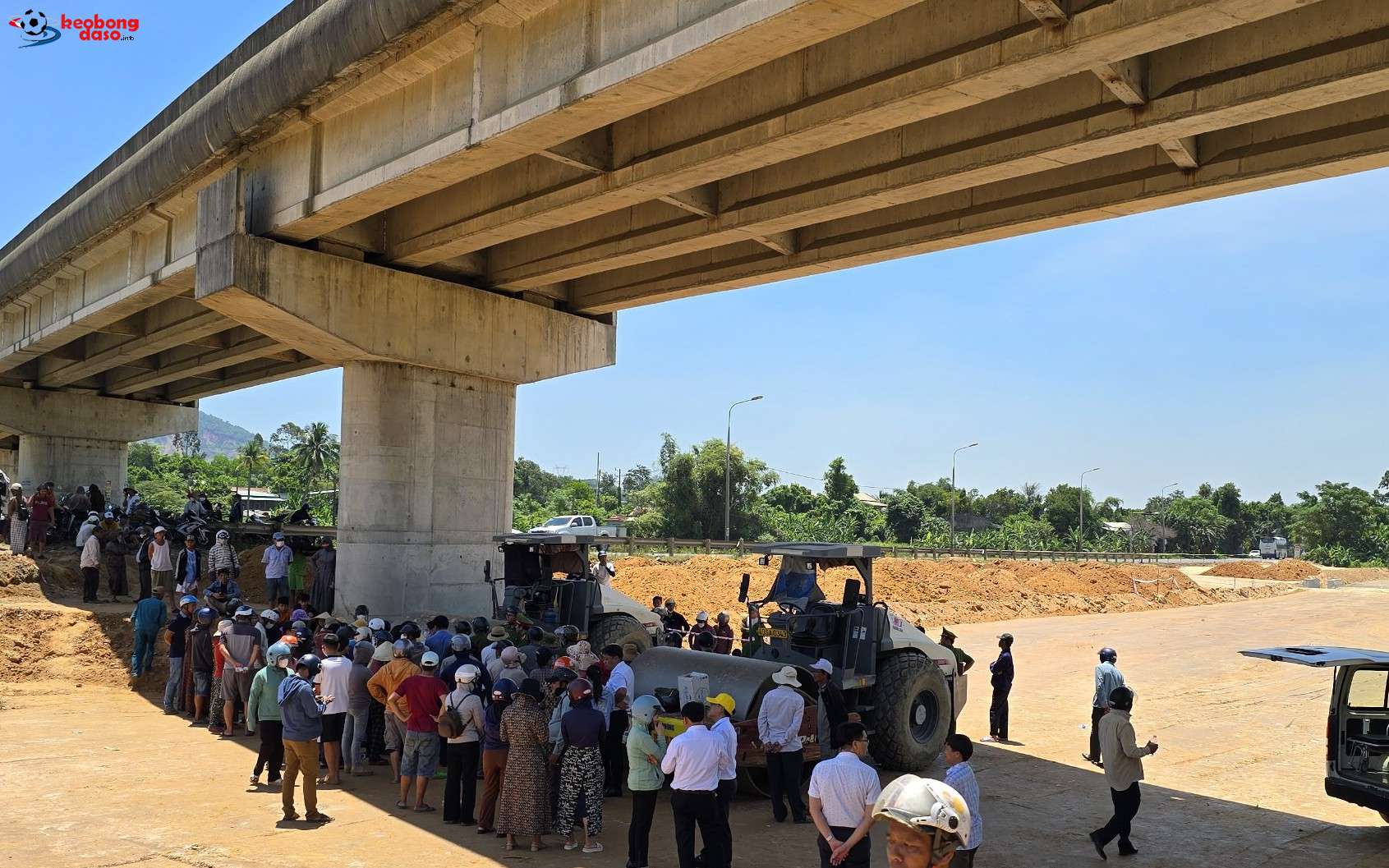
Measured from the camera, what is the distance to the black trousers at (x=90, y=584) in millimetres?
21062

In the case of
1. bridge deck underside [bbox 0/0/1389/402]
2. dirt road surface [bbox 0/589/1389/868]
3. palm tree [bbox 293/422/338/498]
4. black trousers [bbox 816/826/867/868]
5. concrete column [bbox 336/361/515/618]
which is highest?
palm tree [bbox 293/422/338/498]

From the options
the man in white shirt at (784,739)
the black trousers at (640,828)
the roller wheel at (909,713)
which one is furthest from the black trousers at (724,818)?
the roller wheel at (909,713)

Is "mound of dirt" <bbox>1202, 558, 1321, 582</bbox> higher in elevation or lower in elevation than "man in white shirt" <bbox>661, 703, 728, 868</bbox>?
higher

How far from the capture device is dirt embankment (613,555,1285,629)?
31.3 metres

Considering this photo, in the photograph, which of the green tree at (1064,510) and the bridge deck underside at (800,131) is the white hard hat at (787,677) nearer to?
the bridge deck underside at (800,131)

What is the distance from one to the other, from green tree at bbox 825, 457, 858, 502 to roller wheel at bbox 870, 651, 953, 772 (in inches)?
2536

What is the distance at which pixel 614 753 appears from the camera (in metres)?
10.6

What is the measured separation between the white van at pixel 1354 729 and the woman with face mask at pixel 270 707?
8671 millimetres

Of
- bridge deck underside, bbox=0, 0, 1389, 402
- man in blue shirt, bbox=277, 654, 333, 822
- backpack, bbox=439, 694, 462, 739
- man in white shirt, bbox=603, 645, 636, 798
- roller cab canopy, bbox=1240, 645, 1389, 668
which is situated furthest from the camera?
man in white shirt, bbox=603, 645, 636, 798

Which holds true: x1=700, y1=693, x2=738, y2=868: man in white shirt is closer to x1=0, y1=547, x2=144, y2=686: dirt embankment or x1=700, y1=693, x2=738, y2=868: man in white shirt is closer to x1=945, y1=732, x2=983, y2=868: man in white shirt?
x1=945, y1=732, x2=983, y2=868: man in white shirt

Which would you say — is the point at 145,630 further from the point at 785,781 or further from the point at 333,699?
the point at 785,781

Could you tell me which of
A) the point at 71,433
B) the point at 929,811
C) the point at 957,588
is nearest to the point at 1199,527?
the point at 957,588

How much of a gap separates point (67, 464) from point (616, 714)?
3283cm

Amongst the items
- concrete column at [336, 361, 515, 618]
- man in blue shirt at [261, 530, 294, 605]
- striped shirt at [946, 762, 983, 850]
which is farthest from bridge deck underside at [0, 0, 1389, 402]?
striped shirt at [946, 762, 983, 850]
